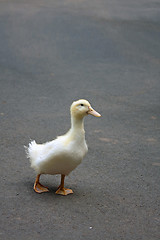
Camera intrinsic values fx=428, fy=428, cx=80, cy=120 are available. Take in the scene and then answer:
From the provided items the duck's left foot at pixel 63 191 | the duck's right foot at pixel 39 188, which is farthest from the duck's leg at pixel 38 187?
the duck's left foot at pixel 63 191

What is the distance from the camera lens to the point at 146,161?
20.7 feet

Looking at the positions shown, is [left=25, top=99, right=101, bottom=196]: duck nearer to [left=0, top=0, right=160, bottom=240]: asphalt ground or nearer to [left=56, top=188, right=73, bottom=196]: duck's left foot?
[left=56, top=188, right=73, bottom=196]: duck's left foot

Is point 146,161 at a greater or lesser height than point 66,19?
lesser

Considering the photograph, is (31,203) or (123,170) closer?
(31,203)

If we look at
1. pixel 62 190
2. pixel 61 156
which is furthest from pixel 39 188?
pixel 61 156

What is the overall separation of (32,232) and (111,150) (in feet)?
8.50

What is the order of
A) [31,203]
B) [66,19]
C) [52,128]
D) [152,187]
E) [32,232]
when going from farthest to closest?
1. [66,19]
2. [52,128]
3. [152,187]
4. [31,203]
5. [32,232]

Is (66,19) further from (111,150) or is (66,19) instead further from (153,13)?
(111,150)

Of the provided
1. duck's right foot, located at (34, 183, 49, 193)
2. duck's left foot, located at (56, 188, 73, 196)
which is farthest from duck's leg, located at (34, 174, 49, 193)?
duck's left foot, located at (56, 188, 73, 196)

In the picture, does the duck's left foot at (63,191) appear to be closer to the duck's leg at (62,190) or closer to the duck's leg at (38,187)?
the duck's leg at (62,190)

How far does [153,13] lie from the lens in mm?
16531

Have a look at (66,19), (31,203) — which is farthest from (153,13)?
(31,203)

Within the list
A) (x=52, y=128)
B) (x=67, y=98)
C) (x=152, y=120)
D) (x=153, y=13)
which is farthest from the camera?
(x=153, y=13)

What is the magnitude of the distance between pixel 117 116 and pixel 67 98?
1378 mm
